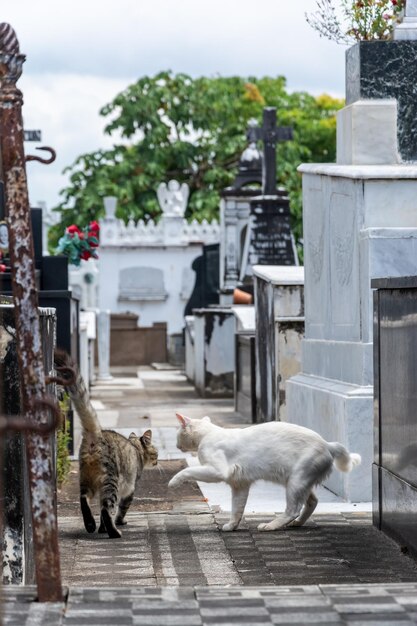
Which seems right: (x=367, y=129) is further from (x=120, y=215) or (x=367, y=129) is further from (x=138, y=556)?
(x=120, y=215)

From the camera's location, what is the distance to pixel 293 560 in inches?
302

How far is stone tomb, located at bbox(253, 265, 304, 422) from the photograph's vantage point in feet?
47.0

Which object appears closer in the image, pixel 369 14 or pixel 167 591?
pixel 167 591

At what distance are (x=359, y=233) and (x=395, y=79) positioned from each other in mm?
1288

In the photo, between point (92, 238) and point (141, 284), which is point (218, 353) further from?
point (141, 284)

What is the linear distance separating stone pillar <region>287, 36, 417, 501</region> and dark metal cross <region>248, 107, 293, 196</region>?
43.1 feet

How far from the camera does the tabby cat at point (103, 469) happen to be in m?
8.66

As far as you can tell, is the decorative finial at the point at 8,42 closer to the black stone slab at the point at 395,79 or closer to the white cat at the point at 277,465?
the white cat at the point at 277,465

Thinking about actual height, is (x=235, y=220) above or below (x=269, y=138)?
below

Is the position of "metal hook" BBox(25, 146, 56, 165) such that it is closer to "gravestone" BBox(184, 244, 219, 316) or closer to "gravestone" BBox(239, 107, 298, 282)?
"gravestone" BBox(239, 107, 298, 282)

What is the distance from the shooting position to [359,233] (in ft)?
34.3

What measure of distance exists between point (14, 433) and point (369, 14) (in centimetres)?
643

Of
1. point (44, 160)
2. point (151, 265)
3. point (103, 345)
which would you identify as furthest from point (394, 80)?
point (151, 265)

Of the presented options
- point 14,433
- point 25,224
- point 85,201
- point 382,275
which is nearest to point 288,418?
point 382,275
